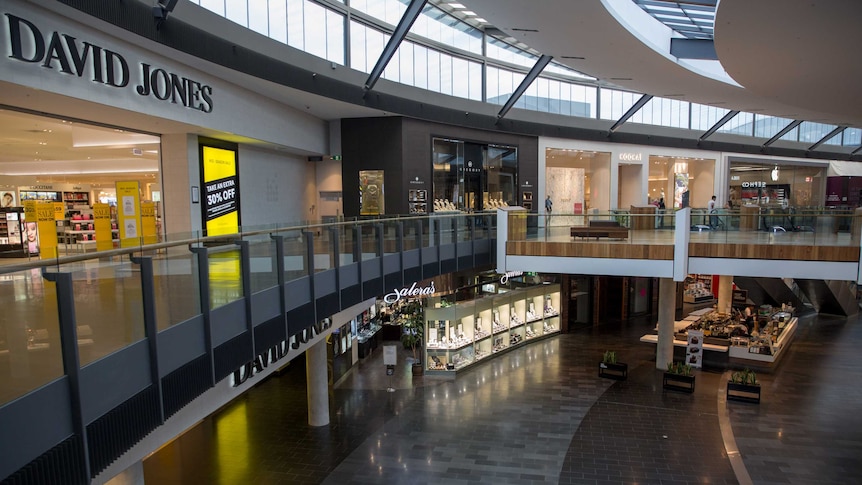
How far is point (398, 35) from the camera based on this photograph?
14.8 meters

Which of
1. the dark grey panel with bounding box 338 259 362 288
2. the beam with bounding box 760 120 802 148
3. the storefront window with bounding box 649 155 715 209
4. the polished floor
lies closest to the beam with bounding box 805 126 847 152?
the beam with bounding box 760 120 802 148

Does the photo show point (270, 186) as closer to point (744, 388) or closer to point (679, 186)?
point (744, 388)

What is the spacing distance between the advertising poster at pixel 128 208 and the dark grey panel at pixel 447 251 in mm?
7406

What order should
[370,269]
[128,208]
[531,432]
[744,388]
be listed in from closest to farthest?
[370,269], [531,432], [128,208], [744,388]

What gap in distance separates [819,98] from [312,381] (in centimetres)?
1573

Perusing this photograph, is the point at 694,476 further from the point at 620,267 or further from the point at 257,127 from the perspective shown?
the point at 257,127

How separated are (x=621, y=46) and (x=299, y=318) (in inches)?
431

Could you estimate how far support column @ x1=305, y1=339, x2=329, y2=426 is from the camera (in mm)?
12664

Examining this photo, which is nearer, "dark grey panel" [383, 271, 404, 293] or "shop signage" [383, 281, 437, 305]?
"dark grey panel" [383, 271, 404, 293]

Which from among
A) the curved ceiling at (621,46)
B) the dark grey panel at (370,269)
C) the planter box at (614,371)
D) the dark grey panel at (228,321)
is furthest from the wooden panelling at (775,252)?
the dark grey panel at (228,321)

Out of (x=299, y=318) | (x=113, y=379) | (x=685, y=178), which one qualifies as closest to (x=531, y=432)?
(x=299, y=318)

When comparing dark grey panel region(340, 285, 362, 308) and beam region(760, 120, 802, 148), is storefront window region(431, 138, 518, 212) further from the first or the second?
beam region(760, 120, 802, 148)

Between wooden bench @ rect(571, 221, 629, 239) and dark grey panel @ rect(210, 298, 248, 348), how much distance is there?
10573mm

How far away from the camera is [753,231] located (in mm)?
13336
